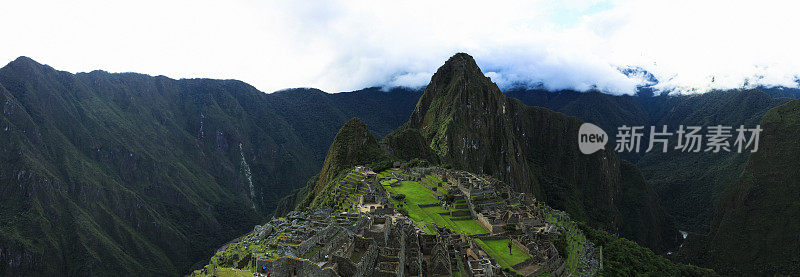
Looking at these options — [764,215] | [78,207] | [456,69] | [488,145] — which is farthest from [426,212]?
[78,207]

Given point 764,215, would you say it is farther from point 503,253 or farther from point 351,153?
point 503,253

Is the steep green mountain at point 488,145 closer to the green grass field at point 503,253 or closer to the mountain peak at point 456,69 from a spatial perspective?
the mountain peak at point 456,69

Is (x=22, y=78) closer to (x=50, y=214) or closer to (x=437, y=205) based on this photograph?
(x=50, y=214)

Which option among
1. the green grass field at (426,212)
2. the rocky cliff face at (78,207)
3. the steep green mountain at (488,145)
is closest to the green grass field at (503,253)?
the green grass field at (426,212)

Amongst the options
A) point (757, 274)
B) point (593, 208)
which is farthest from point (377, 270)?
point (593, 208)

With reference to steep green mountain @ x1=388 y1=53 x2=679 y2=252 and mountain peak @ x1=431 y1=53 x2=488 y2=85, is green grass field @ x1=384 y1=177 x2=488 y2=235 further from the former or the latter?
mountain peak @ x1=431 y1=53 x2=488 y2=85
